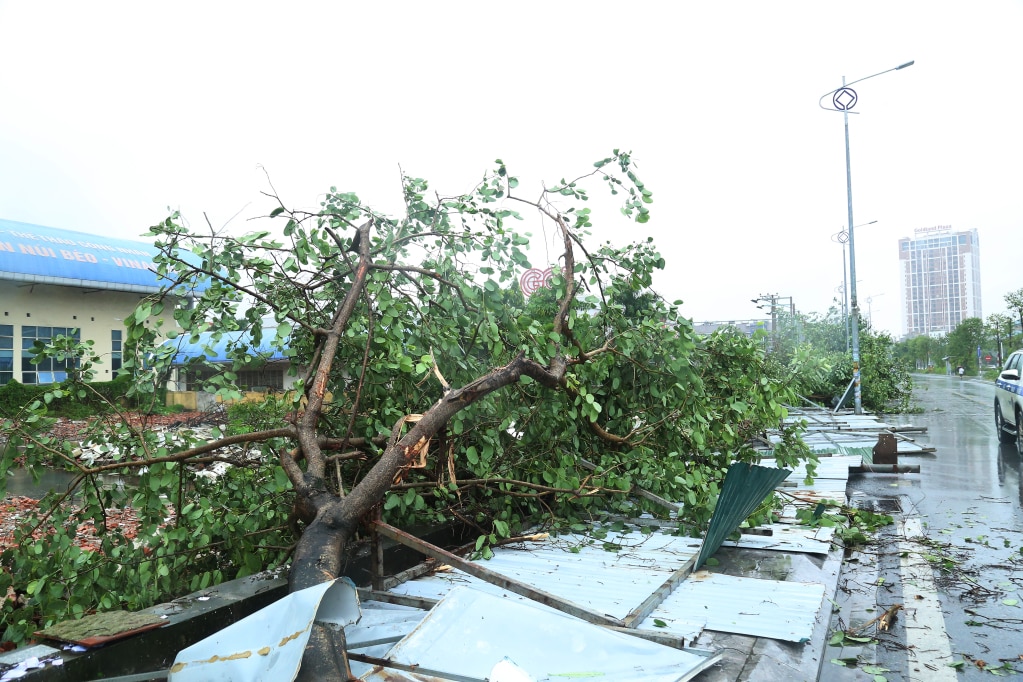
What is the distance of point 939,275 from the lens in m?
66.1

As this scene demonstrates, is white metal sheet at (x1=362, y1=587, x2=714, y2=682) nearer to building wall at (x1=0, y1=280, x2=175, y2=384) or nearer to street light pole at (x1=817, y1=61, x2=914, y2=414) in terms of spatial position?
building wall at (x1=0, y1=280, x2=175, y2=384)

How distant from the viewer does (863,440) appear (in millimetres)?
10984

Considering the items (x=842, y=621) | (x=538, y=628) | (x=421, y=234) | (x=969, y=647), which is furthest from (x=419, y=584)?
(x=969, y=647)

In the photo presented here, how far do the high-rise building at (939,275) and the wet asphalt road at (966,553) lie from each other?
57649 mm

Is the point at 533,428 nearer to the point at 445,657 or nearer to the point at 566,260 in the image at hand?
the point at 566,260

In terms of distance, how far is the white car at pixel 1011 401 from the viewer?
455 inches

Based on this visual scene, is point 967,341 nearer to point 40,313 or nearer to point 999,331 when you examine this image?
point 999,331

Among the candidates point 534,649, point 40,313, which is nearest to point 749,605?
point 534,649

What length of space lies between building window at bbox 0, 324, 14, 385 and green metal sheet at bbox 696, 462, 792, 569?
1010 cm

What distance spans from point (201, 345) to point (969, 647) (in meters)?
4.75

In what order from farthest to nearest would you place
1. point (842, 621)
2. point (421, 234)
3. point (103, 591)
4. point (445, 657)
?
1. point (421, 234)
2. point (842, 621)
3. point (103, 591)
4. point (445, 657)

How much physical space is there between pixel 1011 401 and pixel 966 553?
27.8ft

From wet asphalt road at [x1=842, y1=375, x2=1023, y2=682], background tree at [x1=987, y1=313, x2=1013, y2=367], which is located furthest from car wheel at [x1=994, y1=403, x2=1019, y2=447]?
background tree at [x1=987, y1=313, x2=1013, y2=367]

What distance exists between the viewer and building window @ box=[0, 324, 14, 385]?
416 inches
